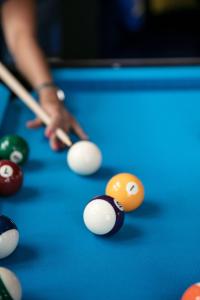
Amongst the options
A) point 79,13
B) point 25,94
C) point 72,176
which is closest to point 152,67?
point 25,94

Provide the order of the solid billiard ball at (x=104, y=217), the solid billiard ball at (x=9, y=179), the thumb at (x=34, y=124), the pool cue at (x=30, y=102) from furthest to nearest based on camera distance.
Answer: the thumb at (x=34, y=124) < the pool cue at (x=30, y=102) < the solid billiard ball at (x=9, y=179) < the solid billiard ball at (x=104, y=217)

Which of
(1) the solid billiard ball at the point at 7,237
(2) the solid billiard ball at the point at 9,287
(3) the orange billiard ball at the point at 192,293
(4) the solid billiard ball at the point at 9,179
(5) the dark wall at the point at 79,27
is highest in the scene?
(5) the dark wall at the point at 79,27

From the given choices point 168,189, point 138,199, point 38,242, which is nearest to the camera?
point 38,242

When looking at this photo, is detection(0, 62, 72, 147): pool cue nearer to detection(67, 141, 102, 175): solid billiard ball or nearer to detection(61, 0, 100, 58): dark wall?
detection(67, 141, 102, 175): solid billiard ball

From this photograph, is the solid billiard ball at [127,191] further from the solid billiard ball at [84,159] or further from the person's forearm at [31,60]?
the person's forearm at [31,60]

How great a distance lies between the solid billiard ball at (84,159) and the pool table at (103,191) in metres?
0.02

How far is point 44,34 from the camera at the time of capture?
3465 millimetres

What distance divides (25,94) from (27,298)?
92 centimetres

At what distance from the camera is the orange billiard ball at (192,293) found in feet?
2.93

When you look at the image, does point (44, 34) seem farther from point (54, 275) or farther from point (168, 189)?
point (54, 275)

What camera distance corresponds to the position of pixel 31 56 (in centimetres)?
195

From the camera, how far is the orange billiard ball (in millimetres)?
894

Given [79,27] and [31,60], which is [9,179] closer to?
[31,60]

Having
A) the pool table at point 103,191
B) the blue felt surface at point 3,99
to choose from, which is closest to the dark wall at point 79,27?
the pool table at point 103,191
